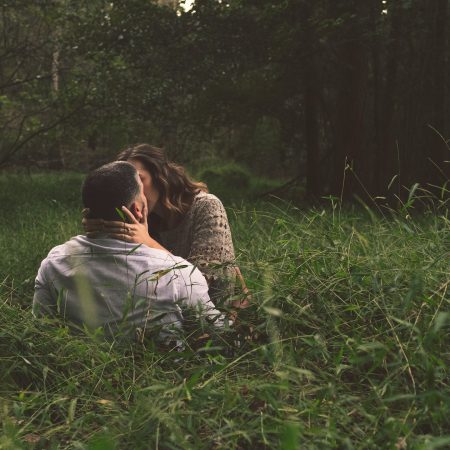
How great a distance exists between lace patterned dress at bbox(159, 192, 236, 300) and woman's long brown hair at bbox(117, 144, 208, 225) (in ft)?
0.20

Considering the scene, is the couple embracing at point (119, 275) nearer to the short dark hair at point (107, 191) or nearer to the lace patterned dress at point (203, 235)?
the short dark hair at point (107, 191)

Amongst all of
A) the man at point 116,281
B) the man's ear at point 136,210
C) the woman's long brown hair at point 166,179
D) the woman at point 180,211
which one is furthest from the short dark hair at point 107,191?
the woman's long brown hair at point 166,179

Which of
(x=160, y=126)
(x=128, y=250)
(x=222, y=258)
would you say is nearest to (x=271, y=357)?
(x=128, y=250)

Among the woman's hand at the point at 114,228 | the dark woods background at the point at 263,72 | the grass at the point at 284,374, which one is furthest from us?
the dark woods background at the point at 263,72

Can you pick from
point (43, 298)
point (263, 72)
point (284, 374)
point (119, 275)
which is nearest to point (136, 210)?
point (119, 275)

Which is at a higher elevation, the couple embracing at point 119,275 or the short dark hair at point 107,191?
the short dark hair at point 107,191

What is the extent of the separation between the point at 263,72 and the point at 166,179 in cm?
842

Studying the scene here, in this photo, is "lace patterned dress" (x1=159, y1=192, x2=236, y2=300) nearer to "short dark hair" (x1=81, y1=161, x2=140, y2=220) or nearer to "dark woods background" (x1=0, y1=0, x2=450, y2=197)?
"short dark hair" (x1=81, y1=161, x2=140, y2=220)

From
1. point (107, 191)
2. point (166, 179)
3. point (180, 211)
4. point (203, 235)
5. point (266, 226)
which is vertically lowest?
point (266, 226)

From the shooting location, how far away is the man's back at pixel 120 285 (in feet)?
8.39

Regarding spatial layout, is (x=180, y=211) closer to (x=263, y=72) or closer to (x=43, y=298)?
(x=43, y=298)

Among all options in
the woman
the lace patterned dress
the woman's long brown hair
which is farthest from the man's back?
the woman's long brown hair

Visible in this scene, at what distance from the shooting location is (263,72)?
464 inches

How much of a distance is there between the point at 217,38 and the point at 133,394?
31.5ft
